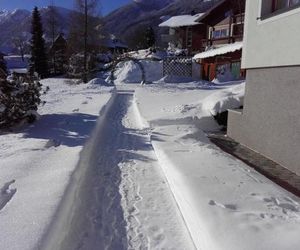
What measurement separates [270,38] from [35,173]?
467 cm

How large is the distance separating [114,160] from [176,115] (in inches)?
157

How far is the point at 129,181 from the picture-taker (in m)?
5.51

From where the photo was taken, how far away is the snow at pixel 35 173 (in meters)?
3.49

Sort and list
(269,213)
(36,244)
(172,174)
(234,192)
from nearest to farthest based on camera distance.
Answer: (36,244)
(269,213)
(234,192)
(172,174)

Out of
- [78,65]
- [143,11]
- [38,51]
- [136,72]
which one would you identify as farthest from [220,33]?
[143,11]

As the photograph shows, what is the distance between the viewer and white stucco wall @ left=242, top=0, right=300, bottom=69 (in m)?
6.03

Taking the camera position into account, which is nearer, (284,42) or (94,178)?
(94,178)

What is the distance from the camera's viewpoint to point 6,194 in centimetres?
437

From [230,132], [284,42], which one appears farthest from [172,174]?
[230,132]

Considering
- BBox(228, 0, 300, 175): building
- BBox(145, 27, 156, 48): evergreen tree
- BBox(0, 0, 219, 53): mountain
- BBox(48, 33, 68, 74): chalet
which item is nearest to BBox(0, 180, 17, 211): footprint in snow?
BBox(228, 0, 300, 175): building

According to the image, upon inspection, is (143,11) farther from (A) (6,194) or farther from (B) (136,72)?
(A) (6,194)

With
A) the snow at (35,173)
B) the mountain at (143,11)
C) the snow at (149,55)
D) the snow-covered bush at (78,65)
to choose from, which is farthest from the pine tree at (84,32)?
the mountain at (143,11)

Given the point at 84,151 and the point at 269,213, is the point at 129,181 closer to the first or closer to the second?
the point at 84,151

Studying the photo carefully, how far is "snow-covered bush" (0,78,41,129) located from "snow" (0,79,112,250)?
0.34 meters
